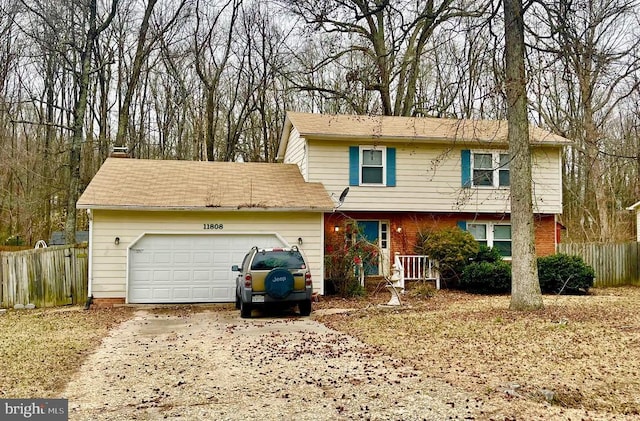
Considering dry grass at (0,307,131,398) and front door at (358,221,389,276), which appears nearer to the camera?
dry grass at (0,307,131,398)

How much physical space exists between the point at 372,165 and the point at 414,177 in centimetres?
145

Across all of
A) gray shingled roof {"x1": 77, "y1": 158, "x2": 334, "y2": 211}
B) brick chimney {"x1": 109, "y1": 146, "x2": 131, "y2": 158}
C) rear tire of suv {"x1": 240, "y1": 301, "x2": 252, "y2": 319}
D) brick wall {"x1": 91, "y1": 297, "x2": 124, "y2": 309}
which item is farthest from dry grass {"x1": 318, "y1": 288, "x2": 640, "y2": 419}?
brick chimney {"x1": 109, "y1": 146, "x2": 131, "y2": 158}

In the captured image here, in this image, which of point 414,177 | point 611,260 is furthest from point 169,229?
point 611,260

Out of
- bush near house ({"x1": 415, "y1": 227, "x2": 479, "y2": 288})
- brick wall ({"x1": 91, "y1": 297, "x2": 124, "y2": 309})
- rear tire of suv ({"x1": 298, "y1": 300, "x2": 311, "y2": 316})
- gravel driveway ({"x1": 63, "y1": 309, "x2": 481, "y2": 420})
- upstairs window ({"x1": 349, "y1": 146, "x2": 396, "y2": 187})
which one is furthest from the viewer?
upstairs window ({"x1": 349, "y1": 146, "x2": 396, "y2": 187})

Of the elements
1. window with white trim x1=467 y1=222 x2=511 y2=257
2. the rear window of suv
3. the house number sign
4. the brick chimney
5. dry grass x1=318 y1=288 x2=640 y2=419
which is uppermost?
the brick chimney

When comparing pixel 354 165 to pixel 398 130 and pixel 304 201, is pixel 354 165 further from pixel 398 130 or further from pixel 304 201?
pixel 304 201

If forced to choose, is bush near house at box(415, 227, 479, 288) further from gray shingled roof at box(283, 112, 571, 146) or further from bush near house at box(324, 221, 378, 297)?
gray shingled roof at box(283, 112, 571, 146)

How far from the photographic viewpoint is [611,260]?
776 inches

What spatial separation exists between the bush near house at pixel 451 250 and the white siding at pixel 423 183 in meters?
0.94

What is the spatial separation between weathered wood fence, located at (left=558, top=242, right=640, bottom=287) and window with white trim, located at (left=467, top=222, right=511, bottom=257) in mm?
1854

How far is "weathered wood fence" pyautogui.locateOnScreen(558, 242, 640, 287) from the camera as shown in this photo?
64.0ft

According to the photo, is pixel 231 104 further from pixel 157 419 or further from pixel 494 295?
pixel 157 419

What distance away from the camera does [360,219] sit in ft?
62.0

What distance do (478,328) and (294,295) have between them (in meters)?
4.11
